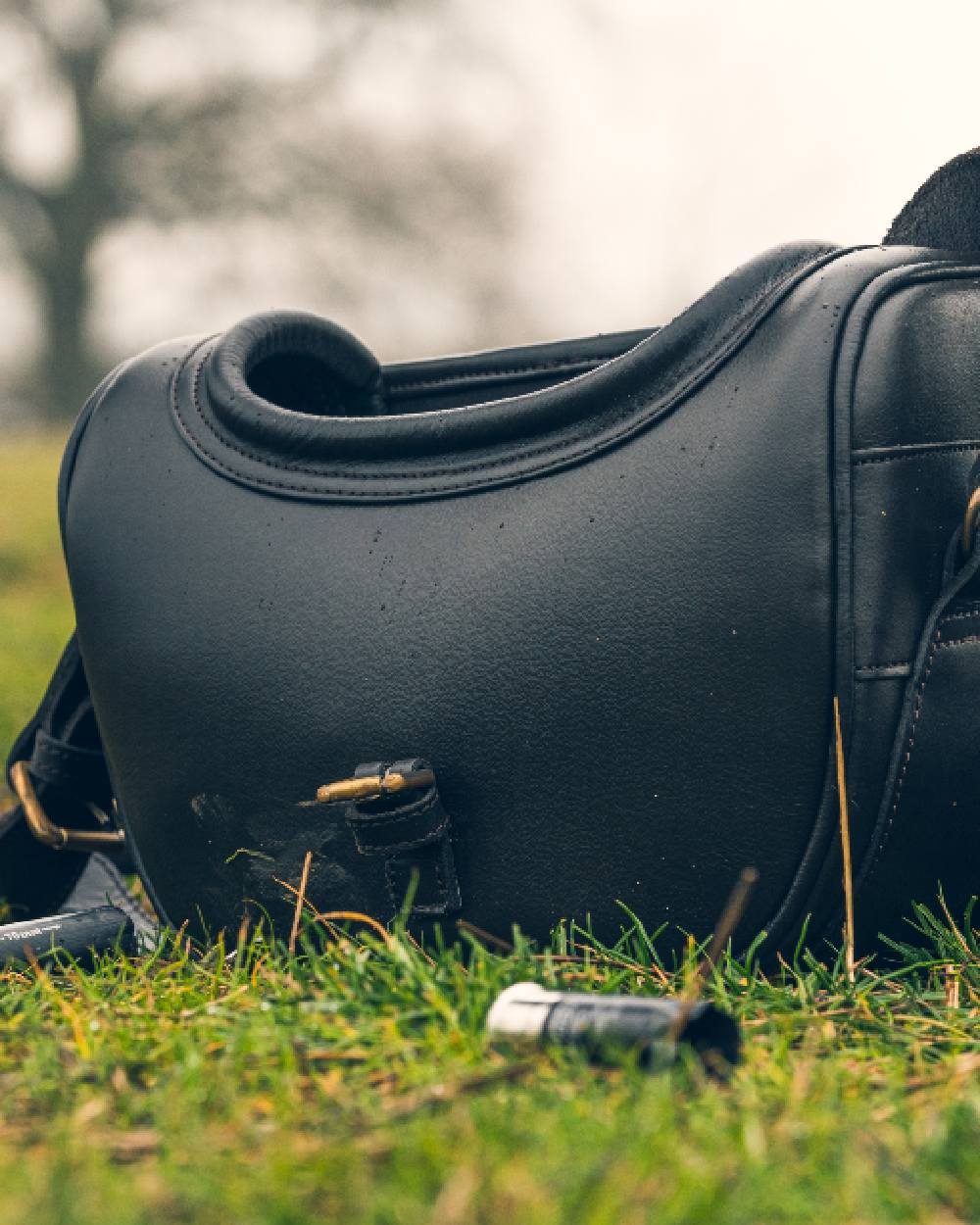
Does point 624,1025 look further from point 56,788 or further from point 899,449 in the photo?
point 56,788

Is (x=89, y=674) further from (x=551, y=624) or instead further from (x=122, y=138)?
(x=122, y=138)

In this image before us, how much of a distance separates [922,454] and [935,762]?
0.27m

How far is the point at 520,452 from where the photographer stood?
1.35 m

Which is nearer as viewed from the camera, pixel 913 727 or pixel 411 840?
pixel 913 727

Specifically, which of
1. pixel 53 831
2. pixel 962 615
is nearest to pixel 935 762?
pixel 962 615

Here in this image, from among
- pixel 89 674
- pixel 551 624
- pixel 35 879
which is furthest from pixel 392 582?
pixel 35 879

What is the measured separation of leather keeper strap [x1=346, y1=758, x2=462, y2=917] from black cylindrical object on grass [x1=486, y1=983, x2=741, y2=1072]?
1.07 ft

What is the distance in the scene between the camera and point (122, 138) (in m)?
15.3

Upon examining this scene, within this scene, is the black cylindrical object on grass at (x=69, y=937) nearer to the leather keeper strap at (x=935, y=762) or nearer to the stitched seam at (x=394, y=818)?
the stitched seam at (x=394, y=818)

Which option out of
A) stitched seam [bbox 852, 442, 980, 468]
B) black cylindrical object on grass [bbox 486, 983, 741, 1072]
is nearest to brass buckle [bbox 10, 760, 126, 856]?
black cylindrical object on grass [bbox 486, 983, 741, 1072]

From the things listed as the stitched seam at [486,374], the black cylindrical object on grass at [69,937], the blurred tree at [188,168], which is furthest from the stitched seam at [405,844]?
the blurred tree at [188,168]

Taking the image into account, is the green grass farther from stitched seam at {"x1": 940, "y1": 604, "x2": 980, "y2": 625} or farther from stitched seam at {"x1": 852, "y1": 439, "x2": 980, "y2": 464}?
stitched seam at {"x1": 852, "y1": 439, "x2": 980, "y2": 464}

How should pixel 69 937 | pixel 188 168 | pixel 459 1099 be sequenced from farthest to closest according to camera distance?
1. pixel 188 168
2. pixel 69 937
3. pixel 459 1099

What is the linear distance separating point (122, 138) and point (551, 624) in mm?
15475
